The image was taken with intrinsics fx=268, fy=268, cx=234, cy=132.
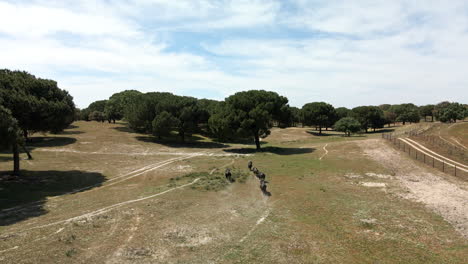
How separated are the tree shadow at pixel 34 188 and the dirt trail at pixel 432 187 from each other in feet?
112

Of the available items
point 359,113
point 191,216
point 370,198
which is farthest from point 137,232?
point 359,113

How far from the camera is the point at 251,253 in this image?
16047mm

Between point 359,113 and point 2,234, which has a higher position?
point 359,113

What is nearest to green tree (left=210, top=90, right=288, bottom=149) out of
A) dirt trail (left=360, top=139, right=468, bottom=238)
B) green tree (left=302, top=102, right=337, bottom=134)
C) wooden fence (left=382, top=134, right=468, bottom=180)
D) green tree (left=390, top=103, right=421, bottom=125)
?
dirt trail (left=360, top=139, right=468, bottom=238)

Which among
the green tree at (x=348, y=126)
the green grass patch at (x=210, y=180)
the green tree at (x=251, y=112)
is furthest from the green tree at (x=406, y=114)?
the green grass patch at (x=210, y=180)

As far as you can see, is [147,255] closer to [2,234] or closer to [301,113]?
[2,234]

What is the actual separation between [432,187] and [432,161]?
15.8 metres

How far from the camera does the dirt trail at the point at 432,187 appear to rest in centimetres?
2248

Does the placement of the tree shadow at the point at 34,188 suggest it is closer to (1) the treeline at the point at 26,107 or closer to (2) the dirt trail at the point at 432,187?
(1) the treeline at the point at 26,107

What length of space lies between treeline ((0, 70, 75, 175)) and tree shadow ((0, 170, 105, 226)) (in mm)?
3196

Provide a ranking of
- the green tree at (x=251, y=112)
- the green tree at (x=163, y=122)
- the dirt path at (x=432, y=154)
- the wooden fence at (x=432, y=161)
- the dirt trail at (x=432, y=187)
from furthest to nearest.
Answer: the green tree at (x=163, y=122) → the green tree at (x=251, y=112) → the dirt path at (x=432, y=154) → the wooden fence at (x=432, y=161) → the dirt trail at (x=432, y=187)

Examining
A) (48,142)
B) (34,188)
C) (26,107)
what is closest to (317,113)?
(48,142)

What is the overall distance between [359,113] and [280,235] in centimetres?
12402

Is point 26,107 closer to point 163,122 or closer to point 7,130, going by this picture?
point 7,130
